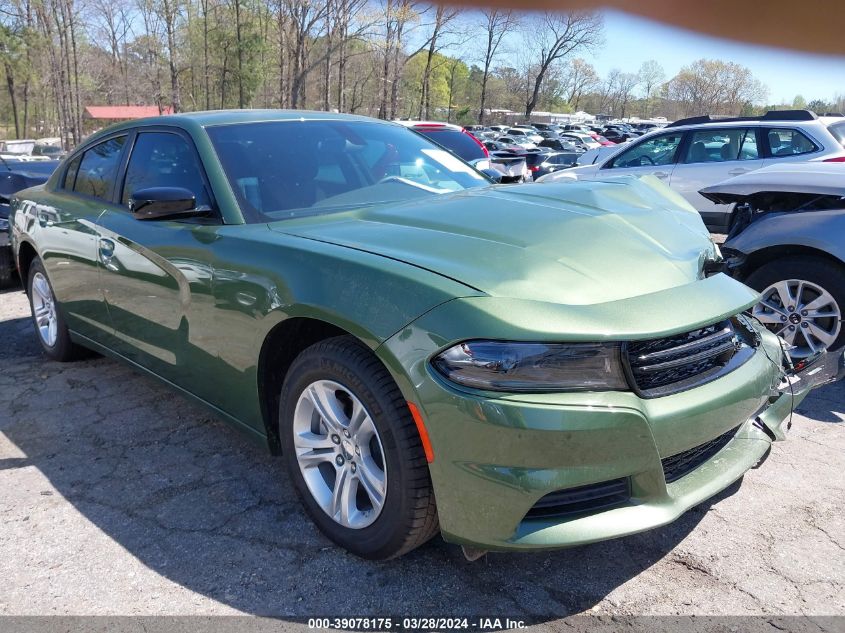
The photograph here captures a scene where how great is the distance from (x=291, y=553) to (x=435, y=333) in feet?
3.60

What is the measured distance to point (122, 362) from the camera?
149 inches

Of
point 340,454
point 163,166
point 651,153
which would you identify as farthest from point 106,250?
point 651,153

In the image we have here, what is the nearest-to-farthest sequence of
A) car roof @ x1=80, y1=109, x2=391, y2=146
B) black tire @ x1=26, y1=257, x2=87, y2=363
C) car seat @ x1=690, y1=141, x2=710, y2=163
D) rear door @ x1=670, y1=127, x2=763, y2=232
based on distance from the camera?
car roof @ x1=80, y1=109, x2=391, y2=146, black tire @ x1=26, y1=257, x2=87, y2=363, rear door @ x1=670, y1=127, x2=763, y2=232, car seat @ x1=690, y1=141, x2=710, y2=163

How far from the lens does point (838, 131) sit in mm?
8180

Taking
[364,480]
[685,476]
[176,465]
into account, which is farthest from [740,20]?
[176,465]

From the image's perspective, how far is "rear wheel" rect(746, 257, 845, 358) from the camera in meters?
4.07

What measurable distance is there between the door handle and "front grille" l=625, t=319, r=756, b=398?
2.73 m

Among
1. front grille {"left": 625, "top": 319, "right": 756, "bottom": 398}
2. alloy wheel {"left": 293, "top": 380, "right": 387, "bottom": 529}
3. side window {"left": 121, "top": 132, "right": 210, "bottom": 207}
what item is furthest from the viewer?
side window {"left": 121, "top": 132, "right": 210, "bottom": 207}

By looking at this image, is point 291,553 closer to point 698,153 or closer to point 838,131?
point 698,153

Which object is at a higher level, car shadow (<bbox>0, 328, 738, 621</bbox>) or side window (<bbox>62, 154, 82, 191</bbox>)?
side window (<bbox>62, 154, 82, 191</bbox>)

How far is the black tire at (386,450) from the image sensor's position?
7.07ft

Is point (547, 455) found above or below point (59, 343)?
above

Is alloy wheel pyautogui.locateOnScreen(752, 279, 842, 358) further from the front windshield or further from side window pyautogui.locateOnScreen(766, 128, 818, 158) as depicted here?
side window pyautogui.locateOnScreen(766, 128, 818, 158)

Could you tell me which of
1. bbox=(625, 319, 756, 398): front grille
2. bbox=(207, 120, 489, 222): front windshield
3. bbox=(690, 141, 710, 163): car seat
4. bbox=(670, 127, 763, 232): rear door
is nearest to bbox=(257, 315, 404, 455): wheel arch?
bbox=(207, 120, 489, 222): front windshield
